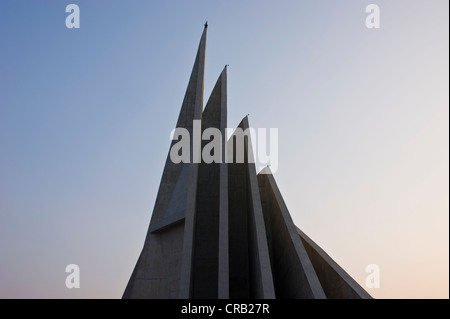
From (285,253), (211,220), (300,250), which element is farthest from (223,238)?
(285,253)

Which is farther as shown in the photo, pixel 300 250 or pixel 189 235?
pixel 300 250

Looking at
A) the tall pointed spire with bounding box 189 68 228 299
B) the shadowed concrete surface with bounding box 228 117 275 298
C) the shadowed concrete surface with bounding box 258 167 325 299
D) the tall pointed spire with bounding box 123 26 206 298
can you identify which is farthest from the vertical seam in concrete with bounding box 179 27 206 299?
the shadowed concrete surface with bounding box 258 167 325 299

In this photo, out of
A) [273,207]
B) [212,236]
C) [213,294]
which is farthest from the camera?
[273,207]

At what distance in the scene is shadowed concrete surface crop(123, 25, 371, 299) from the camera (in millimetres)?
8742

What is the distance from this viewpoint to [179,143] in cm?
1302

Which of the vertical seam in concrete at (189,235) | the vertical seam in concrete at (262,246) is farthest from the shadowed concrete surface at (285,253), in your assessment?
the vertical seam in concrete at (189,235)

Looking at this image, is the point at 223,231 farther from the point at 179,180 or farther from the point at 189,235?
the point at 179,180

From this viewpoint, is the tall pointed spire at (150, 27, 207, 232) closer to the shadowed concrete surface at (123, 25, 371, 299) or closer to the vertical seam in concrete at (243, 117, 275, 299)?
the shadowed concrete surface at (123, 25, 371, 299)

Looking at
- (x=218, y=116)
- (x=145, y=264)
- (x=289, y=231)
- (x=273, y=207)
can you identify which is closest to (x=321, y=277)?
(x=289, y=231)

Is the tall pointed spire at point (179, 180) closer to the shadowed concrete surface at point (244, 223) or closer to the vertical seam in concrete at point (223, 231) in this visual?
the vertical seam in concrete at point (223, 231)

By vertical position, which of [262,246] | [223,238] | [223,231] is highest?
[223,231]

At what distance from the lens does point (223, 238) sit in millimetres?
8531
